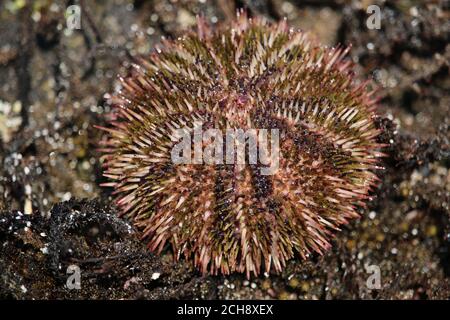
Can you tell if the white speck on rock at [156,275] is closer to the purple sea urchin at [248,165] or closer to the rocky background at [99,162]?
the rocky background at [99,162]

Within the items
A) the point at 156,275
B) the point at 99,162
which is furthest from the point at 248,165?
the point at 99,162

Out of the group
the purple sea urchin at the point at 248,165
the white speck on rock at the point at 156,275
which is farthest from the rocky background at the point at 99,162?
the purple sea urchin at the point at 248,165

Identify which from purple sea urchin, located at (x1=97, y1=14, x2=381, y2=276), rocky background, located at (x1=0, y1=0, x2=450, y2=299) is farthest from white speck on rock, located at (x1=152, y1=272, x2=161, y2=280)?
purple sea urchin, located at (x1=97, y1=14, x2=381, y2=276)

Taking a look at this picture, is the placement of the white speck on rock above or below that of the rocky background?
below

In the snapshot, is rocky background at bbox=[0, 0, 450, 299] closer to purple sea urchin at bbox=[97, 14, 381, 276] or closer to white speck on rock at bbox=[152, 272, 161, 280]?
white speck on rock at bbox=[152, 272, 161, 280]

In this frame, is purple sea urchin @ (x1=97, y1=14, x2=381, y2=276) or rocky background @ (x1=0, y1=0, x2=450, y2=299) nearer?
purple sea urchin @ (x1=97, y1=14, x2=381, y2=276)
